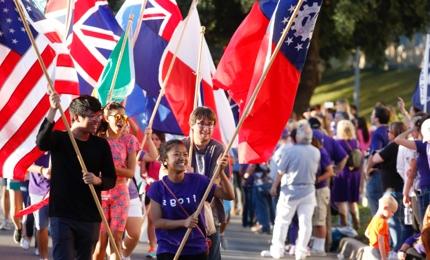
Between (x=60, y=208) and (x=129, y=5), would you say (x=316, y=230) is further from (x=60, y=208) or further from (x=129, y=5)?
(x=60, y=208)

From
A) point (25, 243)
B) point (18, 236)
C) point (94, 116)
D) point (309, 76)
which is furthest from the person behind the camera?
point (309, 76)

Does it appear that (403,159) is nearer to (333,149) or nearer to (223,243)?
(333,149)

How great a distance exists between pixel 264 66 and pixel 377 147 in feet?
24.9

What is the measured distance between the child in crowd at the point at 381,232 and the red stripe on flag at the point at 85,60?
10.4ft

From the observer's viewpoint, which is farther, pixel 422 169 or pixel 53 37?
pixel 422 169

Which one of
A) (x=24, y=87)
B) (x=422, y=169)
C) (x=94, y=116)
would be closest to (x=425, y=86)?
(x=422, y=169)

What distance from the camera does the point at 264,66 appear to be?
1259 centimetres

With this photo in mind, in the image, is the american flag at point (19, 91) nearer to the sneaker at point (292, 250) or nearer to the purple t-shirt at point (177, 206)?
the purple t-shirt at point (177, 206)

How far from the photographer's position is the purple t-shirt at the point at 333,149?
20.1m

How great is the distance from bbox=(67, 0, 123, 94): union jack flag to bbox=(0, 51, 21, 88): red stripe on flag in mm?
2841

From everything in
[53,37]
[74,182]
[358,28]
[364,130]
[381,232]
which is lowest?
[381,232]

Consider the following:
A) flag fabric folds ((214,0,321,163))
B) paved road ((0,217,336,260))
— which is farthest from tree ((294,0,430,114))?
flag fabric folds ((214,0,321,163))

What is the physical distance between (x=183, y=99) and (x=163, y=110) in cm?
29

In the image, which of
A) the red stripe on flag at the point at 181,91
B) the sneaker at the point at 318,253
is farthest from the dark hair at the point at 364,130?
the red stripe on flag at the point at 181,91
